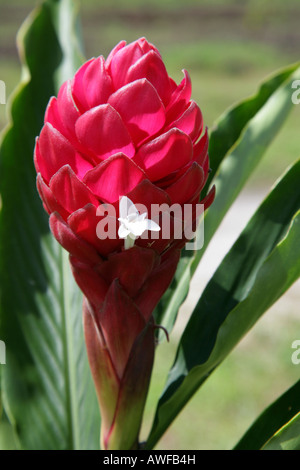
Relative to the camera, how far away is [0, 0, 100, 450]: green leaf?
826 mm

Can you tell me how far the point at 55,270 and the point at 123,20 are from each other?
8.80 metres

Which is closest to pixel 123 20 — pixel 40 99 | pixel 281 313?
pixel 281 313

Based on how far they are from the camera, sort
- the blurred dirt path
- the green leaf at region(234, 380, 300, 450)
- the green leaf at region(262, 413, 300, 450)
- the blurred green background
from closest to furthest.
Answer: the green leaf at region(262, 413, 300, 450)
the green leaf at region(234, 380, 300, 450)
the blurred green background
the blurred dirt path

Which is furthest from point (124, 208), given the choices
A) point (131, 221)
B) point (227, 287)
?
point (227, 287)

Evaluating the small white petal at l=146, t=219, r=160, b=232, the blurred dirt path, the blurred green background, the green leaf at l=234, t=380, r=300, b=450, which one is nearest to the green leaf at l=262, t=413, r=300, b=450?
the green leaf at l=234, t=380, r=300, b=450

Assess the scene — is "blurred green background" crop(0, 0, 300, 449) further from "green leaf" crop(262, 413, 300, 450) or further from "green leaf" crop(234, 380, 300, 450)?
"green leaf" crop(262, 413, 300, 450)

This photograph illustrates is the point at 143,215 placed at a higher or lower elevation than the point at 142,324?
higher

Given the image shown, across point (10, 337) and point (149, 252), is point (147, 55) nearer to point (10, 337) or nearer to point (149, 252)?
point (149, 252)

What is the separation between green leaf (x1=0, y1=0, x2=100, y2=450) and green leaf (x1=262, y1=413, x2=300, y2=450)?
0.26 meters

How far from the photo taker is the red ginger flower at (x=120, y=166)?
0.54 m

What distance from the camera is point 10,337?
0.83m

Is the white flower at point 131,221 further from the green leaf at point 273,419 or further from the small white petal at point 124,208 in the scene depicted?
the green leaf at point 273,419

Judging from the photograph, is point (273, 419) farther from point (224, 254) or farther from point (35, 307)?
point (224, 254)

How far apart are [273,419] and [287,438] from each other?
0.11 meters
